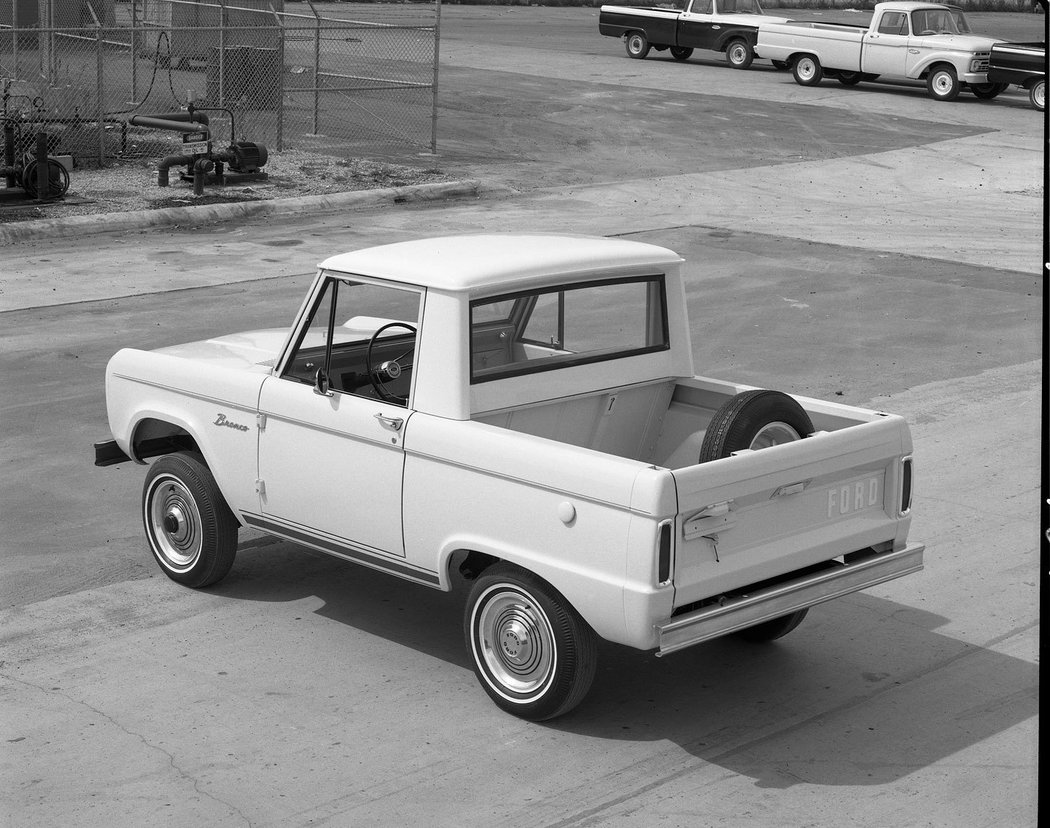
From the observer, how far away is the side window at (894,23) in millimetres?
29078

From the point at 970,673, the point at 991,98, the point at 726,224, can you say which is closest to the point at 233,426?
the point at 970,673

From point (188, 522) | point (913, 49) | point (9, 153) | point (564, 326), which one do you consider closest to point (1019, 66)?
point (913, 49)

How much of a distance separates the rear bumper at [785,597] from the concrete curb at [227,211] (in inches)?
478

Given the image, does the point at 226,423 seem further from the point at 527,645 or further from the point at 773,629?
the point at 773,629

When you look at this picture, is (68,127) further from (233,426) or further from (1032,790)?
(1032,790)

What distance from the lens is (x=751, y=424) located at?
19.1ft

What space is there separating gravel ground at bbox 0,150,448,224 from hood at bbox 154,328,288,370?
9.73 meters

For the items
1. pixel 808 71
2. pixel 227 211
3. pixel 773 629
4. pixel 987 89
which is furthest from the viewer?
pixel 808 71

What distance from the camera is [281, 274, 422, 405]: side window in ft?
20.5

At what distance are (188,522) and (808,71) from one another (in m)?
26.3

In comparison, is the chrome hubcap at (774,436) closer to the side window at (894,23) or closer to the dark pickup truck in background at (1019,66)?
the dark pickup truck in background at (1019,66)

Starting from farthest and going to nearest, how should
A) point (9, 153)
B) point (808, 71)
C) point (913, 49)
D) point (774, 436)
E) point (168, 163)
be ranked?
point (808, 71) → point (913, 49) → point (168, 163) → point (9, 153) → point (774, 436)

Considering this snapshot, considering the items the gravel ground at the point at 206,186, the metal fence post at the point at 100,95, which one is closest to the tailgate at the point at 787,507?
the gravel ground at the point at 206,186

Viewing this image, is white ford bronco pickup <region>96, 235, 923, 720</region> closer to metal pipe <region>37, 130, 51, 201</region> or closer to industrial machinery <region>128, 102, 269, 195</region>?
metal pipe <region>37, 130, 51, 201</region>
